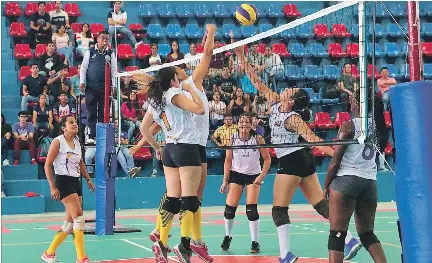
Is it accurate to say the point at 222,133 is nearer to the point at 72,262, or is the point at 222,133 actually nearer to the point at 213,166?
the point at 72,262

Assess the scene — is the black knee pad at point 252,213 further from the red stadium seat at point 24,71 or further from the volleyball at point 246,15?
the red stadium seat at point 24,71

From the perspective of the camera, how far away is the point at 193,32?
2117cm

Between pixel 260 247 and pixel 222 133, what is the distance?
6.03 feet

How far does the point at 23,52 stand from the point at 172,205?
12.9 meters

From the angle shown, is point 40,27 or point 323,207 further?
point 40,27

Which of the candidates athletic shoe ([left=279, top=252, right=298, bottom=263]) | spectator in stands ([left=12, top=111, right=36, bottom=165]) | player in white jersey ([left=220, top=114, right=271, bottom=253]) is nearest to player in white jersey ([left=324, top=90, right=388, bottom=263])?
athletic shoe ([left=279, top=252, right=298, bottom=263])

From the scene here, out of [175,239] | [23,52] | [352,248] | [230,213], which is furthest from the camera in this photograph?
[23,52]

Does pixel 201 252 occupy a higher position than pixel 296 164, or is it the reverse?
pixel 296 164

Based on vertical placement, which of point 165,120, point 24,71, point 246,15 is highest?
point 24,71

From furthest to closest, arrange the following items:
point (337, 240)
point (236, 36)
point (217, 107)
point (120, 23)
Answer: point (236, 36)
point (120, 23)
point (217, 107)
point (337, 240)

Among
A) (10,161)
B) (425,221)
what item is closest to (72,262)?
(425,221)

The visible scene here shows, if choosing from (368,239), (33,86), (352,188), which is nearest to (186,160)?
(352,188)

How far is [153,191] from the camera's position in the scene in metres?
16.9

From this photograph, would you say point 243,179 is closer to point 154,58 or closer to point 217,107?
point 217,107
